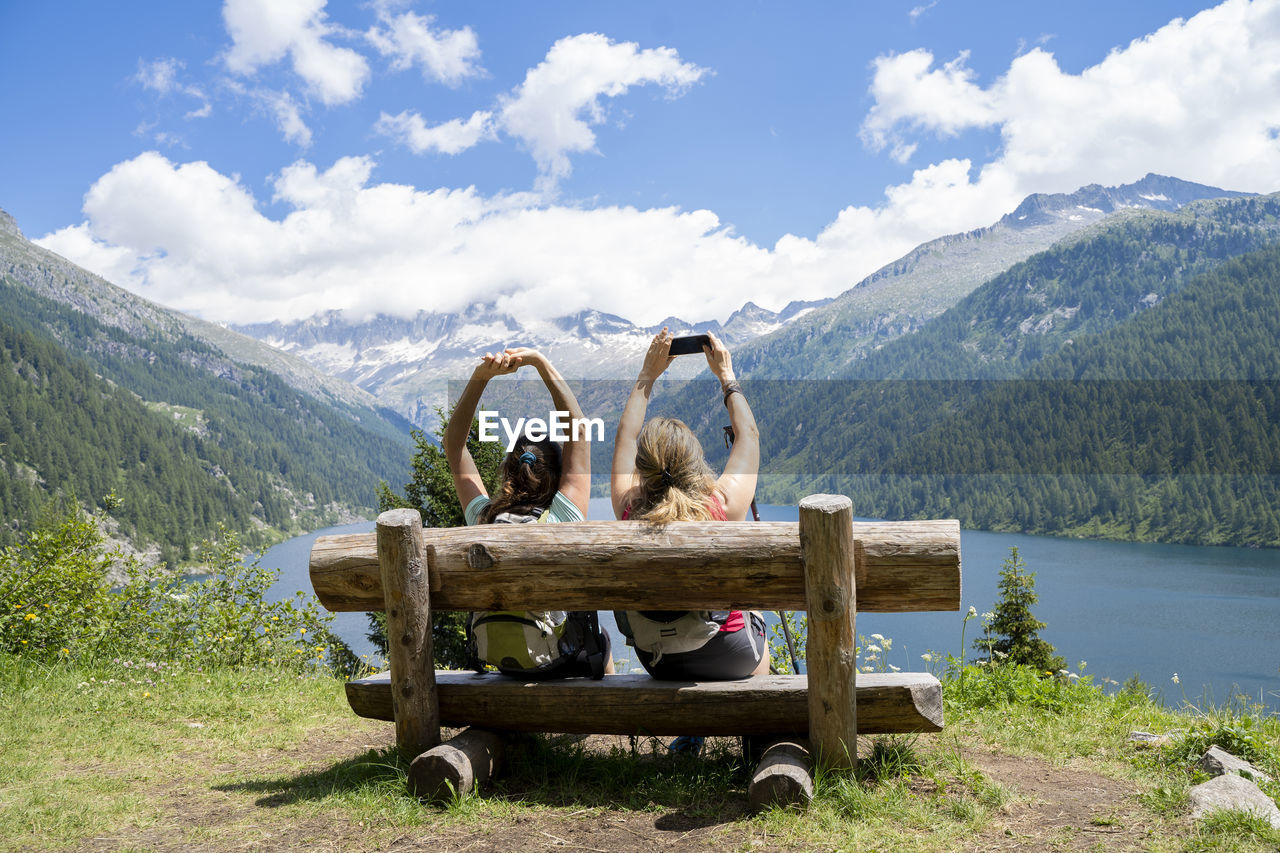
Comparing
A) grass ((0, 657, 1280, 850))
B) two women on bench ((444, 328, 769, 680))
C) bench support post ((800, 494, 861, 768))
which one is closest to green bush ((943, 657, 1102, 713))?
grass ((0, 657, 1280, 850))

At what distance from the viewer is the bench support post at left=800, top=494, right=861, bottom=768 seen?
374cm

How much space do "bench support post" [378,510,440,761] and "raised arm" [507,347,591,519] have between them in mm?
822

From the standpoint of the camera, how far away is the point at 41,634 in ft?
26.5

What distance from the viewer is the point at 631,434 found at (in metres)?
4.63

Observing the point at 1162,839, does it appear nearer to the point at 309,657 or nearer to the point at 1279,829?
the point at 1279,829

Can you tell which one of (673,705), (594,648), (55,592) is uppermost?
(594,648)

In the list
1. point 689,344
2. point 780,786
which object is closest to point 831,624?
point 780,786

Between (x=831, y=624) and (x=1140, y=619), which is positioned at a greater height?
(x=831, y=624)

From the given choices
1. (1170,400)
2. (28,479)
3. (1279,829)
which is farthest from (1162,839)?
(1170,400)

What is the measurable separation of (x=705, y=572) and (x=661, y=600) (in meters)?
0.26

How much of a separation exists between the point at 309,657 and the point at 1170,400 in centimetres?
18657

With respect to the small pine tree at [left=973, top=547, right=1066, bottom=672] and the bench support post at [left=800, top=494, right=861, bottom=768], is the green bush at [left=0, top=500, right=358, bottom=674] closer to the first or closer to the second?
the bench support post at [left=800, top=494, right=861, bottom=768]

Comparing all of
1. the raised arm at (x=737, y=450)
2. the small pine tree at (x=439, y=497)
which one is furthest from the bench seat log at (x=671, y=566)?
the small pine tree at (x=439, y=497)

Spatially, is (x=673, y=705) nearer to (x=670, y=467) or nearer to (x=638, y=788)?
(x=638, y=788)
